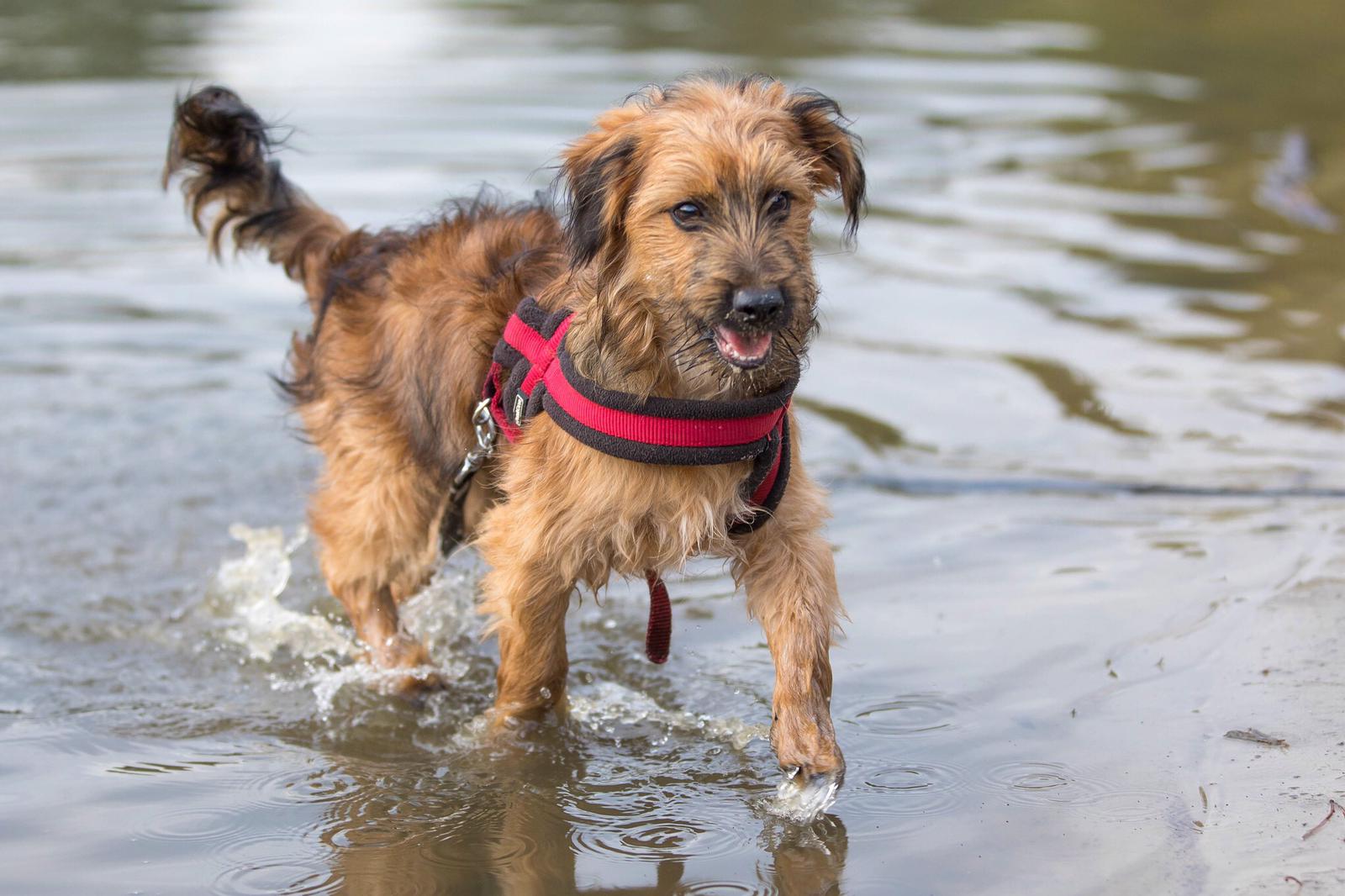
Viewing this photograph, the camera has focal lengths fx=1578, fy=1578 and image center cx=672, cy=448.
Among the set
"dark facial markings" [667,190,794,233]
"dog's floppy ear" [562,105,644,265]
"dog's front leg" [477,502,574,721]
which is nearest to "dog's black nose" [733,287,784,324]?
"dark facial markings" [667,190,794,233]

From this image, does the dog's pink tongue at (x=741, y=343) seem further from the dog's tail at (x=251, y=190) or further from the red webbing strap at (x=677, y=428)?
the dog's tail at (x=251, y=190)

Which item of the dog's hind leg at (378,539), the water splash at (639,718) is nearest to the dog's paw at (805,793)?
the water splash at (639,718)

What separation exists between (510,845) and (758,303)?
163 cm

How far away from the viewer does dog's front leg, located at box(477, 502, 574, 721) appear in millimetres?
4422

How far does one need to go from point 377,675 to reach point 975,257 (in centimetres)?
601

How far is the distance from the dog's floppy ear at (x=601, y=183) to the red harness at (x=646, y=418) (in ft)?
1.06

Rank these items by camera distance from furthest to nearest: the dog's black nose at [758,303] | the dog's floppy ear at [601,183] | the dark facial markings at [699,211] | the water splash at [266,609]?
the water splash at [266,609] < the dog's floppy ear at [601,183] < the dark facial markings at [699,211] < the dog's black nose at [758,303]

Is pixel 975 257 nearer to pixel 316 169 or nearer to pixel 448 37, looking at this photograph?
pixel 316 169

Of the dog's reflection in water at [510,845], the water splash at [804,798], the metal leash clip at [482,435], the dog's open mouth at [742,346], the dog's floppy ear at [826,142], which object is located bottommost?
the dog's reflection in water at [510,845]

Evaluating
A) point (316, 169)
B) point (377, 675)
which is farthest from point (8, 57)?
point (377, 675)

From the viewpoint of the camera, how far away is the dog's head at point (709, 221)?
379 cm

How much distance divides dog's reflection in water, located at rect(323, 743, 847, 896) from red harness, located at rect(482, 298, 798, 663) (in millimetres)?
710

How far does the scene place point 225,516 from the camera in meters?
6.98

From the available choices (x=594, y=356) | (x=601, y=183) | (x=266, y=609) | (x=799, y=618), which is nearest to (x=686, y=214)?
(x=601, y=183)
